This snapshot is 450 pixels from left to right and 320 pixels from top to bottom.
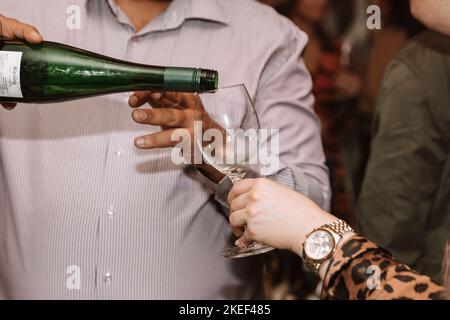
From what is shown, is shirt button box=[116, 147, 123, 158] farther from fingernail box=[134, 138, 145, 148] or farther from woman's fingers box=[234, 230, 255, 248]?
woman's fingers box=[234, 230, 255, 248]

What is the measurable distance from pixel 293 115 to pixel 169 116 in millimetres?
415

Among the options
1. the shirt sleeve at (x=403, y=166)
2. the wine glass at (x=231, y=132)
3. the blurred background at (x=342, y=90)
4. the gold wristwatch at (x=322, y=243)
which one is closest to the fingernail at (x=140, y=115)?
the wine glass at (x=231, y=132)

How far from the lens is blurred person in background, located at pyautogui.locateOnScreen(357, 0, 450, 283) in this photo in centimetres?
155

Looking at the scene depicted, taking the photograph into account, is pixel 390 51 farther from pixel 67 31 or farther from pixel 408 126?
pixel 67 31

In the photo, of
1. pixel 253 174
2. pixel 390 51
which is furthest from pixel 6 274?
pixel 390 51

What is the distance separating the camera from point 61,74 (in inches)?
44.9

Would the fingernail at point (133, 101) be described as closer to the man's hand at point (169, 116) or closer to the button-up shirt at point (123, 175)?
the man's hand at point (169, 116)

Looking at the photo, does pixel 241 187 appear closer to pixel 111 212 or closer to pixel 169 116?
pixel 169 116

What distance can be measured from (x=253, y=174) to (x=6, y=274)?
2.08ft

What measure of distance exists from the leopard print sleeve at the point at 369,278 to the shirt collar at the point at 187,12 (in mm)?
671

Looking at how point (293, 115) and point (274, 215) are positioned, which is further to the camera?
point (293, 115)

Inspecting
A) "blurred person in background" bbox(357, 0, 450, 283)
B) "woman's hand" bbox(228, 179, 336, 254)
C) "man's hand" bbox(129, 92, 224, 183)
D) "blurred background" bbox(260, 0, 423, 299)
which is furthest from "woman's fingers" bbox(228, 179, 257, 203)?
"blurred background" bbox(260, 0, 423, 299)

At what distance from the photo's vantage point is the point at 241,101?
3.32 feet

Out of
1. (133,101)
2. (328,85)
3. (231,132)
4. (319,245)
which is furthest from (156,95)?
(328,85)
